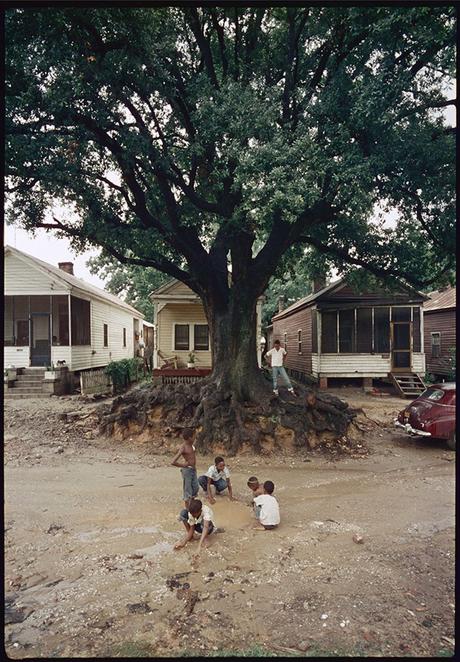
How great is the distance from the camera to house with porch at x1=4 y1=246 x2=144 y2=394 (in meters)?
19.7

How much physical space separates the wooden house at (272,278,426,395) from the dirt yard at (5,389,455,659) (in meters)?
11.5

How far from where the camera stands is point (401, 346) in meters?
20.8

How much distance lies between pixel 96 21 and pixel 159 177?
3.59 meters

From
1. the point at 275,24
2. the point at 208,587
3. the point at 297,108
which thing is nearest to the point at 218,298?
the point at 297,108

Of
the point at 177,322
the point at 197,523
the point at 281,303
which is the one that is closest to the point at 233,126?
the point at 197,523

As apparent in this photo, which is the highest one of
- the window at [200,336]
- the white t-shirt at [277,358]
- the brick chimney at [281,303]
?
the brick chimney at [281,303]

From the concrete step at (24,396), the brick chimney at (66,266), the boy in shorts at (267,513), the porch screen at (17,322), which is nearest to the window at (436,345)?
the boy in shorts at (267,513)

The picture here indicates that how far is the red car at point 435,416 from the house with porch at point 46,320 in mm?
15757

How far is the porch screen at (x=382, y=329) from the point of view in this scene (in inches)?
816

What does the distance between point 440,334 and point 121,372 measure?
19.1m

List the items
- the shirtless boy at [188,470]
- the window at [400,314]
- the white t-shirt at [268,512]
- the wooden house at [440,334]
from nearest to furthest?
the white t-shirt at [268,512], the shirtless boy at [188,470], the window at [400,314], the wooden house at [440,334]

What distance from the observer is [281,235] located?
11.8 meters

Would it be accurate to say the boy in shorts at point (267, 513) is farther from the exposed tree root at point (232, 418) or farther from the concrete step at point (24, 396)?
the concrete step at point (24, 396)

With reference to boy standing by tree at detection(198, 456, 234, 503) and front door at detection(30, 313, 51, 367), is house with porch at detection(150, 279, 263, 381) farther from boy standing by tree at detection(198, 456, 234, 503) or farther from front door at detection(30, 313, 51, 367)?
boy standing by tree at detection(198, 456, 234, 503)
